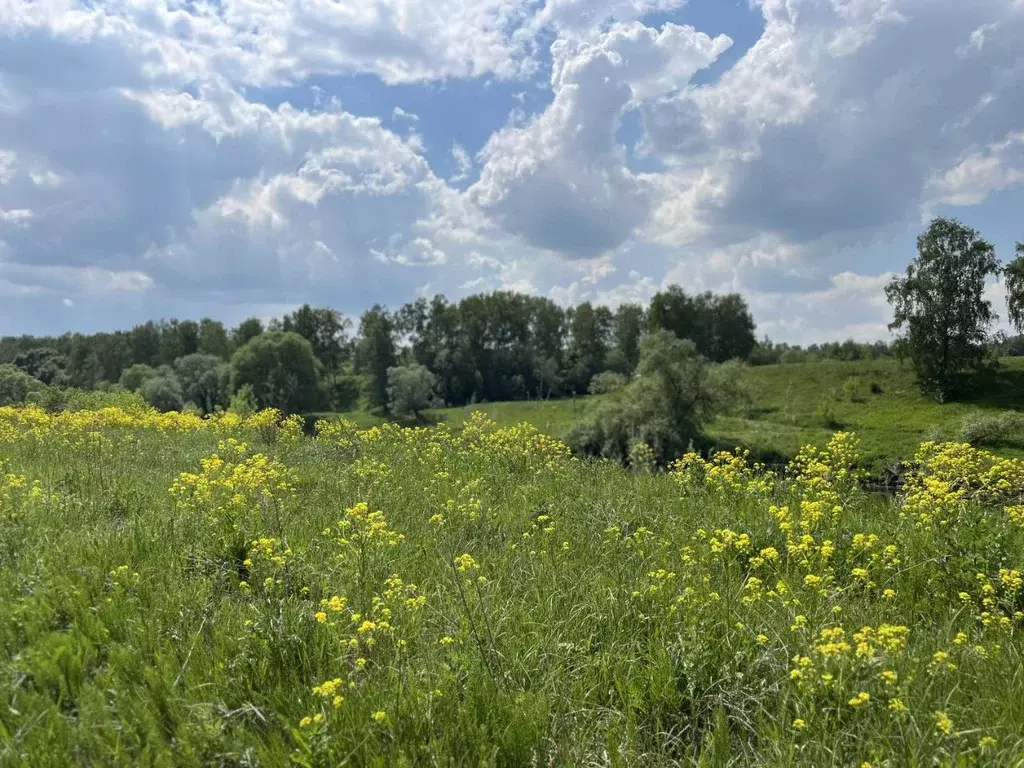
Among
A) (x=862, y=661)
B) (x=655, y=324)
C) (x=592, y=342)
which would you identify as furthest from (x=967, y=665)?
(x=592, y=342)

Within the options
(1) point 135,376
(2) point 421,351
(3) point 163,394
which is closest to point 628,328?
(2) point 421,351

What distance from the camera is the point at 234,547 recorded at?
464 centimetres

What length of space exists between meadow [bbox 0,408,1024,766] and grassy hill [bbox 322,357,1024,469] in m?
31.8

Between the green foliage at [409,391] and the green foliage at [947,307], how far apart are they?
4429 cm

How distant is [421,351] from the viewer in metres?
84.8

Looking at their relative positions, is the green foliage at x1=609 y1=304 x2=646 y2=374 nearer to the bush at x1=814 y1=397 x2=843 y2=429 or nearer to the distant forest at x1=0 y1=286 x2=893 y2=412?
the distant forest at x1=0 y1=286 x2=893 y2=412

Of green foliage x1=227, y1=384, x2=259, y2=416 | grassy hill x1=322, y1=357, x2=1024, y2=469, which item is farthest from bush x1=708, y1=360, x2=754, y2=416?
green foliage x1=227, y1=384, x2=259, y2=416

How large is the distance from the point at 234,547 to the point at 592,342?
86350 millimetres

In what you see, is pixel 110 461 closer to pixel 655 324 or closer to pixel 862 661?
pixel 862 661

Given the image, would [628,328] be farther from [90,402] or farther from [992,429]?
[90,402]

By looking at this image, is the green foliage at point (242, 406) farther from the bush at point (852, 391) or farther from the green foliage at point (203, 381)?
the bush at point (852, 391)

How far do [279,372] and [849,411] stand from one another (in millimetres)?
51552

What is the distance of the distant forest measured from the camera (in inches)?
2667

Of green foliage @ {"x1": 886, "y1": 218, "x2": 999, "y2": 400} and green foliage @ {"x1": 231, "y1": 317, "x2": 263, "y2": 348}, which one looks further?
green foliage @ {"x1": 231, "y1": 317, "x2": 263, "y2": 348}
